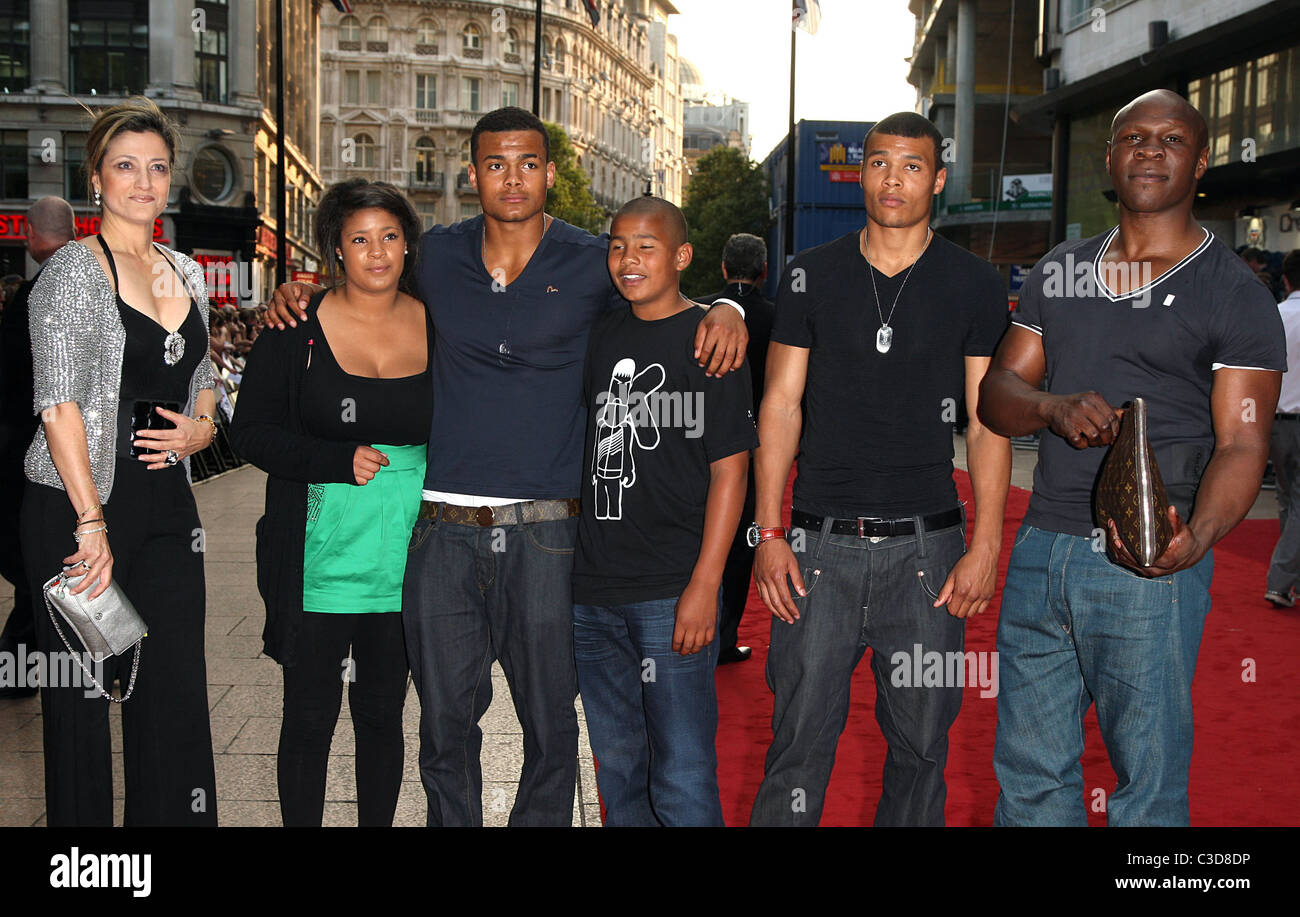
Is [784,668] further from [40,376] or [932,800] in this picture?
[40,376]

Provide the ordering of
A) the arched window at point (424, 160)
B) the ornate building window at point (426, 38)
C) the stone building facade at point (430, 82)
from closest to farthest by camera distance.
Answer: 1. the stone building facade at point (430, 82)
2. the arched window at point (424, 160)
3. the ornate building window at point (426, 38)

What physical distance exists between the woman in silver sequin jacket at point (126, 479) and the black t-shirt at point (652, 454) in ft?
4.00

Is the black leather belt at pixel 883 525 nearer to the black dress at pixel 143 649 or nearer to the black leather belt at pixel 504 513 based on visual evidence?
the black leather belt at pixel 504 513

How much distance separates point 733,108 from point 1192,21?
587 ft

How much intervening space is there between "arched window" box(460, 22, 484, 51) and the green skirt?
270 ft

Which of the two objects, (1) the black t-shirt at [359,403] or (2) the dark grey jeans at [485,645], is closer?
(2) the dark grey jeans at [485,645]

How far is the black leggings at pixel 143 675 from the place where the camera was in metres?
3.50

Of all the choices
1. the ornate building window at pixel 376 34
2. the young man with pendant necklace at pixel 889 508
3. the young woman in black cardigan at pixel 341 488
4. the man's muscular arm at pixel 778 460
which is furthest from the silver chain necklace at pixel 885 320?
the ornate building window at pixel 376 34

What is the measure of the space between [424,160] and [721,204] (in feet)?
87.9

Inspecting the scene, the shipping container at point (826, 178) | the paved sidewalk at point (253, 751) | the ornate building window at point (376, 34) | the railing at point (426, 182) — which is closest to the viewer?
the paved sidewalk at point (253, 751)

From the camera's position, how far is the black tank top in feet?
11.8

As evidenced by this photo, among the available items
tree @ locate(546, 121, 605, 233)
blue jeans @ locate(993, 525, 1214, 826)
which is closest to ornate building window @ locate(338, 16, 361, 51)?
Result: tree @ locate(546, 121, 605, 233)

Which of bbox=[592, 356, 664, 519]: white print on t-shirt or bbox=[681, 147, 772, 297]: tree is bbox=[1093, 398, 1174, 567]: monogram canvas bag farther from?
bbox=[681, 147, 772, 297]: tree
